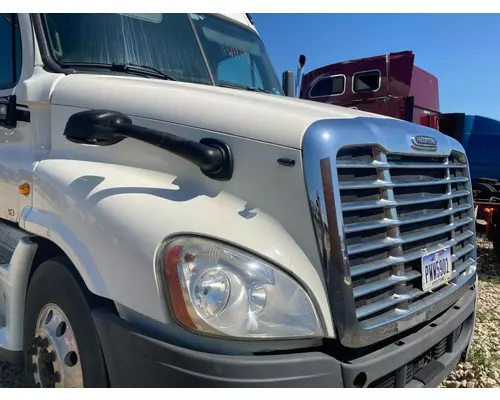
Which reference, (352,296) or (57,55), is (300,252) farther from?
(57,55)

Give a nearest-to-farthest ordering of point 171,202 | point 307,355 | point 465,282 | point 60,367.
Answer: point 307,355, point 171,202, point 60,367, point 465,282

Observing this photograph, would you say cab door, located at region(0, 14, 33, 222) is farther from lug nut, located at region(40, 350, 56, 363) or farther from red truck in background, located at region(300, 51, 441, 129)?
red truck in background, located at region(300, 51, 441, 129)

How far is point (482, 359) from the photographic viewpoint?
3.63m

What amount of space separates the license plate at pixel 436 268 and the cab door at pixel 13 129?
2.12m

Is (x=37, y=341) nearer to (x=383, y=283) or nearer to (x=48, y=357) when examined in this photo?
(x=48, y=357)

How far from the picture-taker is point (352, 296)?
6.33ft

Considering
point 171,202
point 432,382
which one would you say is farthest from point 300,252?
point 432,382

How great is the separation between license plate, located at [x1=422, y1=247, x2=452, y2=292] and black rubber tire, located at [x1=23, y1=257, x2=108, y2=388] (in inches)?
60.3

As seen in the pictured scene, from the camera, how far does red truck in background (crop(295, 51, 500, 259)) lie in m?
8.44

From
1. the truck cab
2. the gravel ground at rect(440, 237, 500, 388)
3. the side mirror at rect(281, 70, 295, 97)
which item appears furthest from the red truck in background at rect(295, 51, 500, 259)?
the side mirror at rect(281, 70, 295, 97)

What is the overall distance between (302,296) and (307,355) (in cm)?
23

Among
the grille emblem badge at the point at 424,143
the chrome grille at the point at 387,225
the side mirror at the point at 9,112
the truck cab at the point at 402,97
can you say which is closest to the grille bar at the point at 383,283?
the chrome grille at the point at 387,225

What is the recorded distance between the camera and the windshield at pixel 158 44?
9.47 ft

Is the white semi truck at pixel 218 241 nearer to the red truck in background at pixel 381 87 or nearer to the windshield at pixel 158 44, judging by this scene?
the windshield at pixel 158 44
